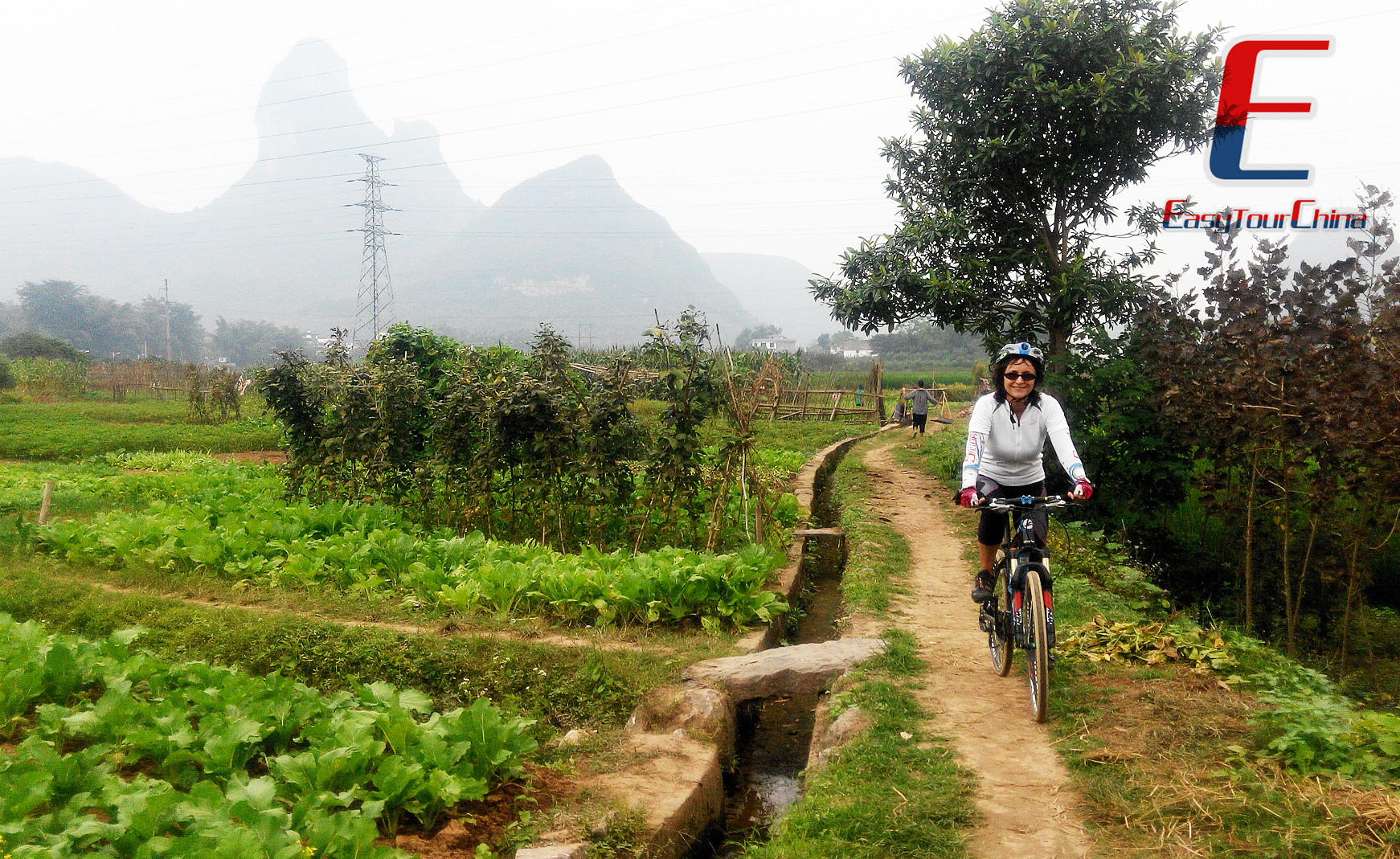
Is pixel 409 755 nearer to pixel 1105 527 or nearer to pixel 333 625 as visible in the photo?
pixel 333 625

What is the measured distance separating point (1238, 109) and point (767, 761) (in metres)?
9.21

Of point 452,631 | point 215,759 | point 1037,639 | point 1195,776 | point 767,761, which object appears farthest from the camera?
point 452,631

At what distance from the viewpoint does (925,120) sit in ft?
36.1

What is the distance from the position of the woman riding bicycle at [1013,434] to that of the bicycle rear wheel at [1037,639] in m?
0.26

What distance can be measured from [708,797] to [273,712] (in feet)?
6.79

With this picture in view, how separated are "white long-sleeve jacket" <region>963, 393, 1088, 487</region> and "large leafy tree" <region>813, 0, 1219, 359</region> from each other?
5.83 metres

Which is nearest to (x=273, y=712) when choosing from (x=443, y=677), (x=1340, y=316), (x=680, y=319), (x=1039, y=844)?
(x=443, y=677)

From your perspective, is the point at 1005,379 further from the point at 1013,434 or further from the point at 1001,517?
→ the point at 1001,517

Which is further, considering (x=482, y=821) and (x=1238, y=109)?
(x=1238, y=109)

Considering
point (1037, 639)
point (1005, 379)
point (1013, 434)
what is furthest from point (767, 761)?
point (1005, 379)

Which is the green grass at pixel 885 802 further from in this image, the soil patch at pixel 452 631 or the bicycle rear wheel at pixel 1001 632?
the soil patch at pixel 452 631

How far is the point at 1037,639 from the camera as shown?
412 cm

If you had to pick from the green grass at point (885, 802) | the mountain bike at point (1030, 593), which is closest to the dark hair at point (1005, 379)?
the mountain bike at point (1030, 593)

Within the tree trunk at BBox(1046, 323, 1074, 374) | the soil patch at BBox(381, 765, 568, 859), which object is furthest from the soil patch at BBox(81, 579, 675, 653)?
the tree trunk at BBox(1046, 323, 1074, 374)
